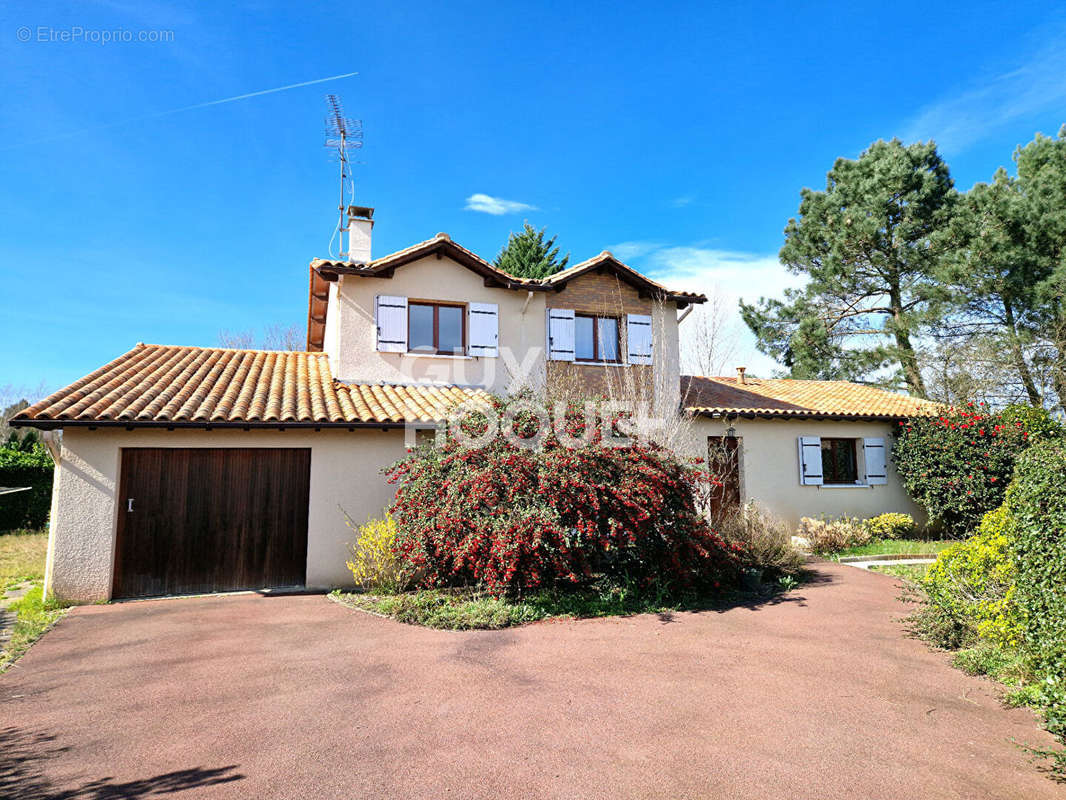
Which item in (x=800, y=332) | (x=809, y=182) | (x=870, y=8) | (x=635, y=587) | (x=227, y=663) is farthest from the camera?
(x=809, y=182)

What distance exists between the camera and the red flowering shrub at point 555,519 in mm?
8297

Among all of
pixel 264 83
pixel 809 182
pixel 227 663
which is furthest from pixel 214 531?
pixel 809 182

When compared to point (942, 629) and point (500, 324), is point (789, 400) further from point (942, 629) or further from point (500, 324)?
point (942, 629)

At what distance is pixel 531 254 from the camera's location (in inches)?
1254

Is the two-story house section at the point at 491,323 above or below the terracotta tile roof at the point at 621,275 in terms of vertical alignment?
below

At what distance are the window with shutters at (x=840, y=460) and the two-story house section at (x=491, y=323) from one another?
16.6 feet

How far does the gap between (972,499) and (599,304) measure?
10.2 meters

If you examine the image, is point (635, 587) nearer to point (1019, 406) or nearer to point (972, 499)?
point (972, 499)

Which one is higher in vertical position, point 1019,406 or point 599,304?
point 599,304

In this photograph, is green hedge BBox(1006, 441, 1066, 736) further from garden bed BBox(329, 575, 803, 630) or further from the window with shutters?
the window with shutters

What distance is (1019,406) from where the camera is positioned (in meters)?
14.6

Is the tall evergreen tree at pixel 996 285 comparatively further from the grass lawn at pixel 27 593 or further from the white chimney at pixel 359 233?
the grass lawn at pixel 27 593

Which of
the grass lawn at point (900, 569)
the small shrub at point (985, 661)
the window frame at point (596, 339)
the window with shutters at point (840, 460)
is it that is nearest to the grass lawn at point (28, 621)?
the small shrub at point (985, 661)
